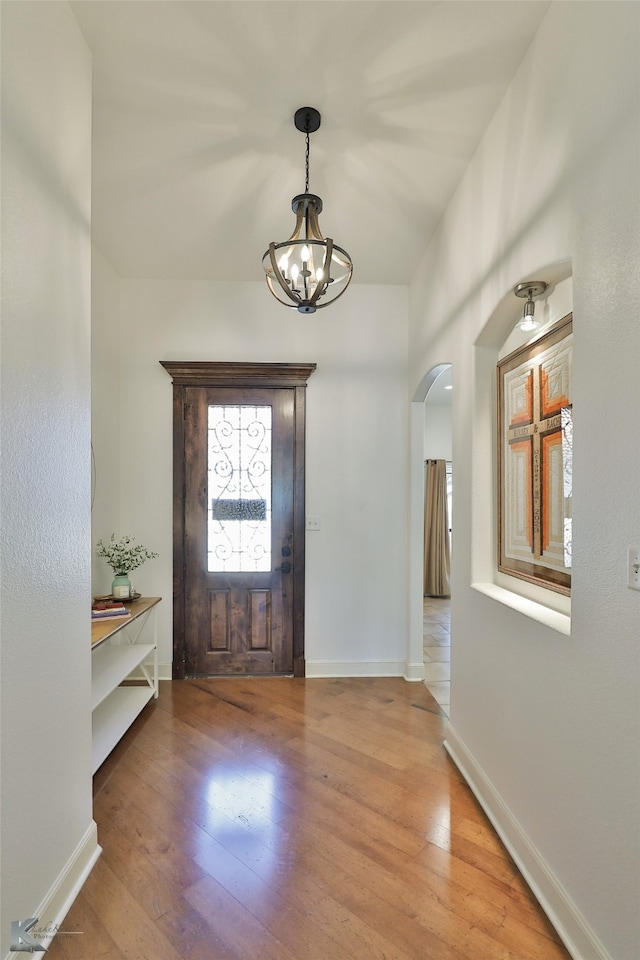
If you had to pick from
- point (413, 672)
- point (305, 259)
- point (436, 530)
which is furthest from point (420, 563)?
point (436, 530)

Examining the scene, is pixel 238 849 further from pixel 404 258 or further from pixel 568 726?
pixel 404 258

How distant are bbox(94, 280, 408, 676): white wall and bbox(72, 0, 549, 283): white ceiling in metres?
0.68

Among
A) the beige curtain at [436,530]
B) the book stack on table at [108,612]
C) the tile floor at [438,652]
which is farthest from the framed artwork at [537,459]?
the beige curtain at [436,530]

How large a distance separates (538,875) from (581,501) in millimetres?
1354

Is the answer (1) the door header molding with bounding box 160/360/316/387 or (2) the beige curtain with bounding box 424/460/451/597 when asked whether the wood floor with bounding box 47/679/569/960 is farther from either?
(2) the beige curtain with bounding box 424/460/451/597

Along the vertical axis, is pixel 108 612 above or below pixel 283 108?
below

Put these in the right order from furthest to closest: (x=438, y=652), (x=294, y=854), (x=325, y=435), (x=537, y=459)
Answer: (x=438, y=652), (x=325, y=435), (x=537, y=459), (x=294, y=854)

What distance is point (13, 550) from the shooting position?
1367mm

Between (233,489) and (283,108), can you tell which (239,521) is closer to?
(233,489)

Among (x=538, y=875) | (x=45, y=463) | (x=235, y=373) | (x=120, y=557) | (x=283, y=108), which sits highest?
(x=283, y=108)

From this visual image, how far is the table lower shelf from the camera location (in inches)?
93.8

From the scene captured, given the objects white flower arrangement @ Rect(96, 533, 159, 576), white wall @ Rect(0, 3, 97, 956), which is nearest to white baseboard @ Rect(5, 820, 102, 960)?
white wall @ Rect(0, 3, 97, 956)

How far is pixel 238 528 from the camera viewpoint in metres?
3.78

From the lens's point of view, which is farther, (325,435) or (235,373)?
(325,435)
